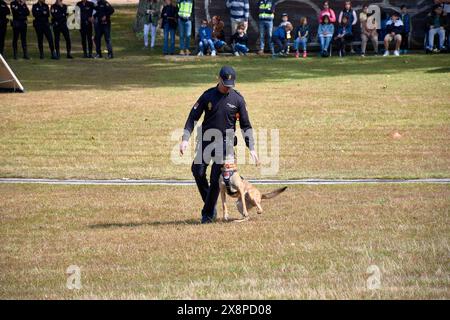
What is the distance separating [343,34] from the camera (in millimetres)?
35156

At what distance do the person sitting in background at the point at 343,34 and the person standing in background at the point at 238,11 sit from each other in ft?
11.8

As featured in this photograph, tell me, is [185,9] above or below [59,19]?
above

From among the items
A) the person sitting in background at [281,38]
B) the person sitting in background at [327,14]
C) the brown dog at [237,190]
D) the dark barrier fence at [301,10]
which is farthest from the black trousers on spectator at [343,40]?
the brown dog at [237,190]

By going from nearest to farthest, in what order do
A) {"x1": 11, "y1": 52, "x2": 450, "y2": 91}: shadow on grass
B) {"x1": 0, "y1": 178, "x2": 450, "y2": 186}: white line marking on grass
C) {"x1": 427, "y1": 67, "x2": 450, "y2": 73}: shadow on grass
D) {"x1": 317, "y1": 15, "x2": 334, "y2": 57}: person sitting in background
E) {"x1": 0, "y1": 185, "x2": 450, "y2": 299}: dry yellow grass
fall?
{"x1": 0, "y1": 185, "x2": 450, "y2": 299}: dry yellow grass
{"x1": 0, "y1": 178, "x2": 450, "y2": 186}: white line marking on grass
{"x1": 11, "y1": 52, "x2": 450, "y2": 91}: shadow on grass
{"x1": 427, "y1": 67, "x2": 450, "y2": 73}: shadow on grass
{"x1": 317, "y1": 15, "x2": 334, "y2": 57}: person sitting in background

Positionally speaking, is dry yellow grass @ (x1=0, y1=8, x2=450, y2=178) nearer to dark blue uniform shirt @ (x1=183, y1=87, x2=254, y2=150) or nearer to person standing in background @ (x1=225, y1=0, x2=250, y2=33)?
person standing in background @ (x1=225, y1=0, x2=250, y2=33)

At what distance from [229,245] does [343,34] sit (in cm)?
2486

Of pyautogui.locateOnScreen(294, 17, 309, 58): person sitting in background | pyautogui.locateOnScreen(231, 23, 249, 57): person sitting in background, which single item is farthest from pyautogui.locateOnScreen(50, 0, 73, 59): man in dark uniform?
pyautogui.locateOnScreen(294, 17, 309, 58): person sitting in background

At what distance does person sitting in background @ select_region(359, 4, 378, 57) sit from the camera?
3512cm

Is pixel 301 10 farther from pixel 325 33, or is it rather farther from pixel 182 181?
pixel 182 181

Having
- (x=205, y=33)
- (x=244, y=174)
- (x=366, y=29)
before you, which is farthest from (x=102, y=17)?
(x=244, y=174)

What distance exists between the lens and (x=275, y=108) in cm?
2534

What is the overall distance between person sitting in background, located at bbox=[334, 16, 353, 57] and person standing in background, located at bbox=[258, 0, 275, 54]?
8.50 ft

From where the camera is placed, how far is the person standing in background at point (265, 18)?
34969 mm
